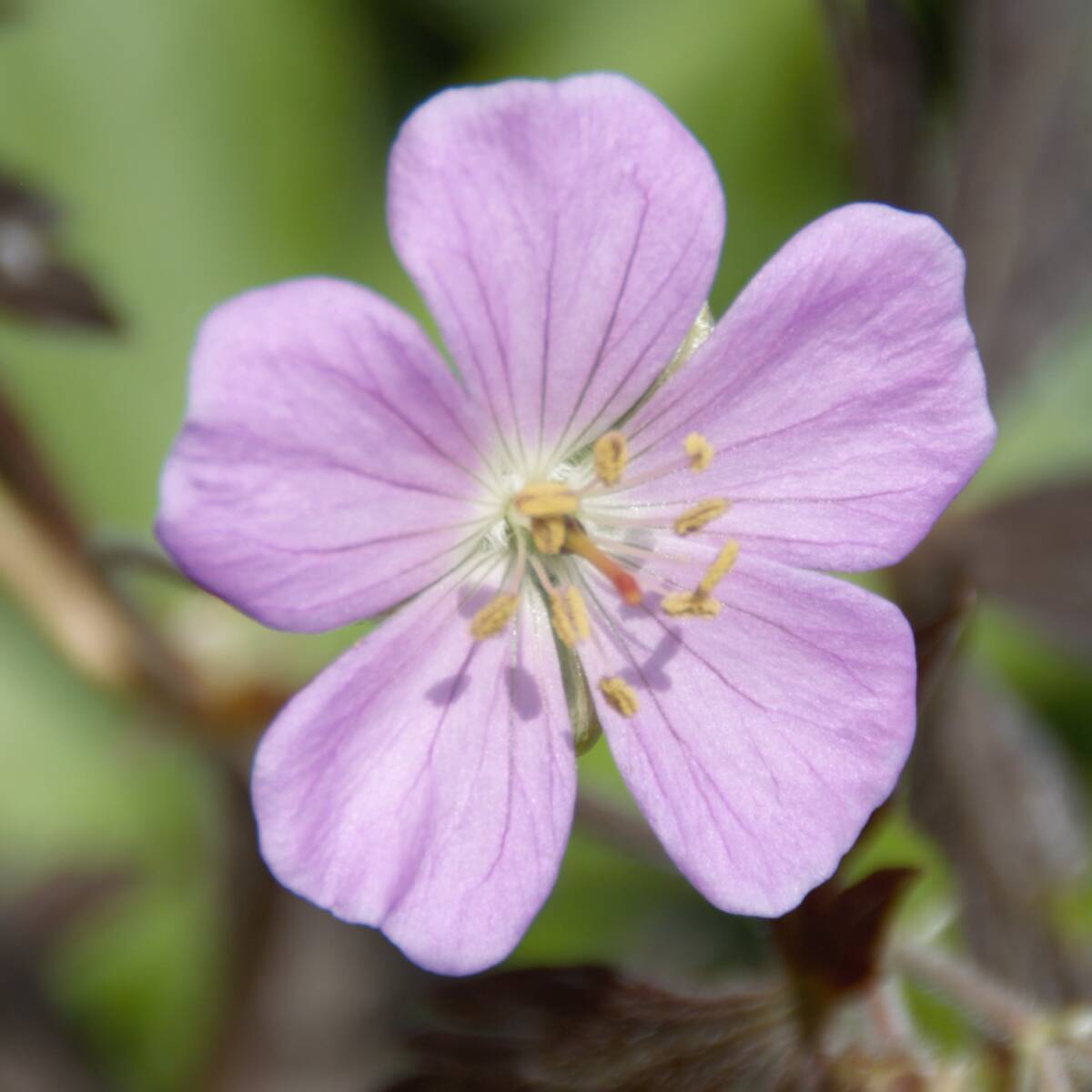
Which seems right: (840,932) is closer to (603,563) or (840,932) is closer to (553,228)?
(603,563)

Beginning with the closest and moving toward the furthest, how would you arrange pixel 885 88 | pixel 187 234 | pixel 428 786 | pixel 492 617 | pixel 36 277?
pixel 428 786, pixel 492 617, pixel 36 277, pixel 885 88, pixel 187 234

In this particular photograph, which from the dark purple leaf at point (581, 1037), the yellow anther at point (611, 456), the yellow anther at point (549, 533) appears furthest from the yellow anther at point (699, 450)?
the dark purple leaf at point (581, 1037)

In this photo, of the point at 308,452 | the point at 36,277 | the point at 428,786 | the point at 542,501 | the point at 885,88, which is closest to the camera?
the point at 308,452

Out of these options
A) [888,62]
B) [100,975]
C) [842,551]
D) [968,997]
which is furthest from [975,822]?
[100,975]

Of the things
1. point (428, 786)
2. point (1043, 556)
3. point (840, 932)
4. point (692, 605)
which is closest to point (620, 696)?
point (692, 605)

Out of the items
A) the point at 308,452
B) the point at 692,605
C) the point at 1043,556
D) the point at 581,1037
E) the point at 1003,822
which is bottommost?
the point at 1003,822

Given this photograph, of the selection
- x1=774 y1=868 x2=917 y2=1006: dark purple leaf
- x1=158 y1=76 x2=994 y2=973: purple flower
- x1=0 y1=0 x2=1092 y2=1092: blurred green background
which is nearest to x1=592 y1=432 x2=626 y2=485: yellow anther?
x1=158 y1=76 x2=994 y2=973: purple flower

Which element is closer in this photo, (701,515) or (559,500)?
(701,515)

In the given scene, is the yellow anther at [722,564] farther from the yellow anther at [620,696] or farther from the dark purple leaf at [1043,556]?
the dark purple leaf at [1043,556]
